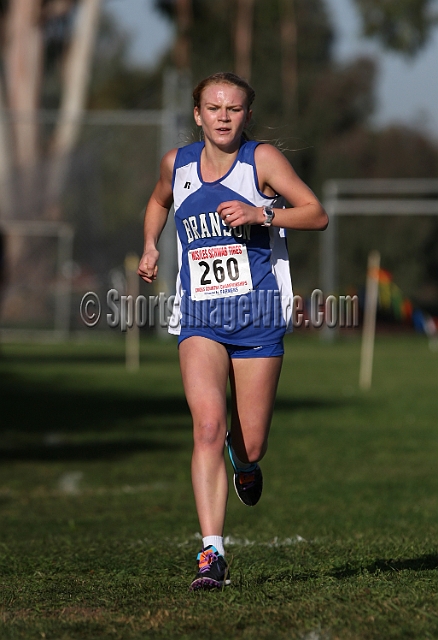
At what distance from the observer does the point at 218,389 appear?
18.0 feet

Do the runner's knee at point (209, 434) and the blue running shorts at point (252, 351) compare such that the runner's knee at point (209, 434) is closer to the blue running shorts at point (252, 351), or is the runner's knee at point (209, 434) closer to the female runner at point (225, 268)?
the female runner at point (225, 268)

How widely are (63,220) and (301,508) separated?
21462 millimetres

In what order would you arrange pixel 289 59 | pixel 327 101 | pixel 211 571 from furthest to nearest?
pixel 327 101 < pixel 289 59 < pixel 211 571

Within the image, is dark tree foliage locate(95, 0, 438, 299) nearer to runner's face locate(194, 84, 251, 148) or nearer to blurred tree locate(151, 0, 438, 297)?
blurred tree locate(151, 0, 438, 297)

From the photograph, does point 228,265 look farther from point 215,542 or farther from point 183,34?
point 183,34

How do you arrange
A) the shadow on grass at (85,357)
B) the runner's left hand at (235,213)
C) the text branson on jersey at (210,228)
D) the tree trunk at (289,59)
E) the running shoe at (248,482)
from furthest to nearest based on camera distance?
the tree trunk at (289,59)
the shadow on grass at (85,357)
the running shoe at (248,482)
the text branson on jersey at (210,228)
the runner's left hand at (235,213)

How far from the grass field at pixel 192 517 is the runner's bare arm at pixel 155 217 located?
1.42 m

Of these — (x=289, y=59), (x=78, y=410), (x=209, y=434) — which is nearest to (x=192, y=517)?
(x=209, y=434)

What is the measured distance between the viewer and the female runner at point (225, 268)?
543 cm

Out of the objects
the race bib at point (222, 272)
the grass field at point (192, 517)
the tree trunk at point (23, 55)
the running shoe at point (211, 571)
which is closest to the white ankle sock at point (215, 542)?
the running shoe at point (211, 571)

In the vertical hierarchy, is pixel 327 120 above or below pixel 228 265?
above

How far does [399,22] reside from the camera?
152 ft

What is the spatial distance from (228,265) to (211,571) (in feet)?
4.50

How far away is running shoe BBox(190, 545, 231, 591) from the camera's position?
5.08m
